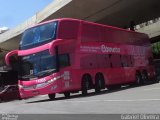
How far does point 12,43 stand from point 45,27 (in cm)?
3344

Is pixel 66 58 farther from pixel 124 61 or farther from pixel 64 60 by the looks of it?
pixel 124 61

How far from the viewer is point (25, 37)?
2411 centimetres

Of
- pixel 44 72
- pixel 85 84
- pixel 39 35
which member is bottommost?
pixel 85 84

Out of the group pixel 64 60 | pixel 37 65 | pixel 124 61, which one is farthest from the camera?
pixel 124 61

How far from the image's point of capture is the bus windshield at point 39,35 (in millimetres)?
22578

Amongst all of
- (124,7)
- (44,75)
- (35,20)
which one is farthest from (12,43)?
(44,75)

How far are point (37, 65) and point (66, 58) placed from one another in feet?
4.89

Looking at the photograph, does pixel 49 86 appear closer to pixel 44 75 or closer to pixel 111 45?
pixel 44 75

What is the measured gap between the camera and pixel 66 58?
74.9 ft

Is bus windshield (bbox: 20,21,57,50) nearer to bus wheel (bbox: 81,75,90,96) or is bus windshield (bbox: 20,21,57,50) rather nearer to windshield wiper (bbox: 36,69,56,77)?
windshield wiper (bbox: 36,69,56,77)

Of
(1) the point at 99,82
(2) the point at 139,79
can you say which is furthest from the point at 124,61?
(1) the point at 99,82

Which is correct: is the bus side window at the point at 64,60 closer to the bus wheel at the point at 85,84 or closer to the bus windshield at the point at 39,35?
the bus windshield at the point at 39,35

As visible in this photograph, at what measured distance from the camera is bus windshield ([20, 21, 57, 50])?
22.6 m

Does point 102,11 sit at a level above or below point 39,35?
above
